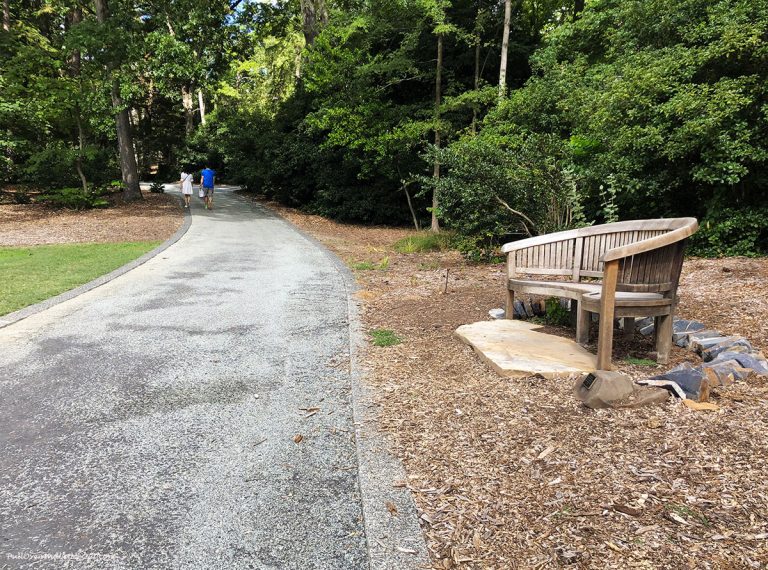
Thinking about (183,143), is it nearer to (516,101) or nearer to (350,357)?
(516,101)

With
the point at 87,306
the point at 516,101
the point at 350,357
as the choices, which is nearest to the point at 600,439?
the point at 350,357

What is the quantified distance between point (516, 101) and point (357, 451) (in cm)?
1088

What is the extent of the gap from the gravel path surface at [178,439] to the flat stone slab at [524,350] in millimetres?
1240

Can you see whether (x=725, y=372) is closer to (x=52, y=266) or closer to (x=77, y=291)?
(x=77, y=291)

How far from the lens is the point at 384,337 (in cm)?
529

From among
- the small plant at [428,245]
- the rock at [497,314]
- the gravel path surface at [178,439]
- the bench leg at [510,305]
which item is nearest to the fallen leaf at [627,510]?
the gravel path surface at [178,439]

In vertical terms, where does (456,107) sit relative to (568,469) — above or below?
above

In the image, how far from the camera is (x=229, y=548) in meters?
2.22

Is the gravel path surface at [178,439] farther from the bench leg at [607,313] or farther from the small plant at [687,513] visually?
the bench leg at [607,313]

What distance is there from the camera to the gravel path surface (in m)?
2.26

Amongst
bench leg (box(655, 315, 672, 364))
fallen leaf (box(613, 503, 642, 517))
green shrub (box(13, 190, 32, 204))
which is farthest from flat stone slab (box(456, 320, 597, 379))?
green shrub (box(13, 190, 32, 204))

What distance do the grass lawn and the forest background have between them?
20.7 feet

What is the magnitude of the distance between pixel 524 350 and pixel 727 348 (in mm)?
1554

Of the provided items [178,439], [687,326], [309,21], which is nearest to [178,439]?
[178,439]
